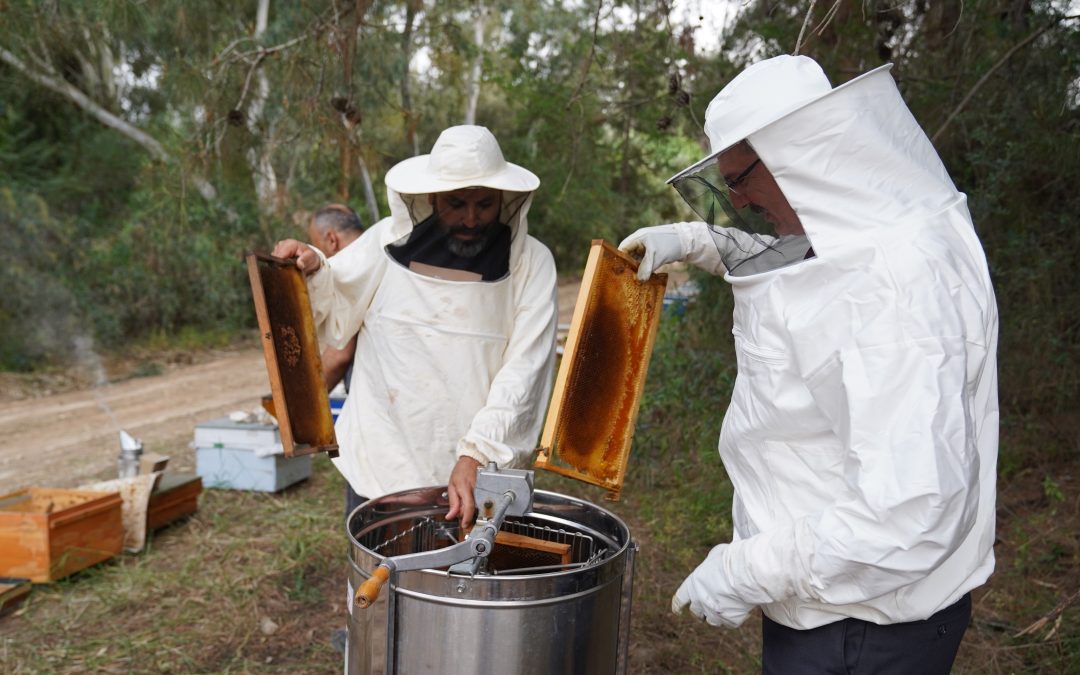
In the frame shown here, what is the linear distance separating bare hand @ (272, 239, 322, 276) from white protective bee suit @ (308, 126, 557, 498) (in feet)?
0.13

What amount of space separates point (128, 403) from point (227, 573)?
4080 mm

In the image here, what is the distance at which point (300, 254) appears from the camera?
204 centimetres

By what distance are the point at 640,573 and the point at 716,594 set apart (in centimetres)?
222

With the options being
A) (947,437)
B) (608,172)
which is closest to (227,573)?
(608,172)

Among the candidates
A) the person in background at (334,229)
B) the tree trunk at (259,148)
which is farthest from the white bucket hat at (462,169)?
the person in background at (334,229)

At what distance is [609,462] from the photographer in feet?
6.13

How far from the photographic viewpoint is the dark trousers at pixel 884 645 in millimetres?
1344

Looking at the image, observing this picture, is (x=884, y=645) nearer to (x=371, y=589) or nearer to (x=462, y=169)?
(x=371, y=589)

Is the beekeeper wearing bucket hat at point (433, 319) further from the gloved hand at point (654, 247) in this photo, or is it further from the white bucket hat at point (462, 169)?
the gloved hand at point (654, 247)

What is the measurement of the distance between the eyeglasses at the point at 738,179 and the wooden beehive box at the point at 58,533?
9.89 feet

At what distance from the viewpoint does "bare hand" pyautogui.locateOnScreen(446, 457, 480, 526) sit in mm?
1765

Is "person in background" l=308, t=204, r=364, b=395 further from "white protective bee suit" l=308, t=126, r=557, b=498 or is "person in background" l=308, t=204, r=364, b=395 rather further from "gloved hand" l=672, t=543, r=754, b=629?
"gloved hand" l=672, t=543, r=754, b=629

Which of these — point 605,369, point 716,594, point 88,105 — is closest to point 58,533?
point 605,369

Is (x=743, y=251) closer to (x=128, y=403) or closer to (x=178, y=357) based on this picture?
(x=128, y=403)
